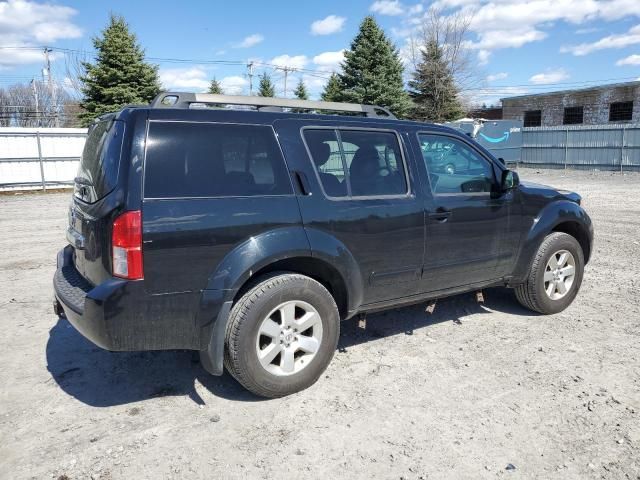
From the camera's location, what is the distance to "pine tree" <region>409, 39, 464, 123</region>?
124 feet

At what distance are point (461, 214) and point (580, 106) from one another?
1357 inches

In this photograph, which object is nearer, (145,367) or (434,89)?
(145,367)

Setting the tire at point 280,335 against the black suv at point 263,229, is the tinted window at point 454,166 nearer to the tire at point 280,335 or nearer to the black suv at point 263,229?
the black suv at point 263,229

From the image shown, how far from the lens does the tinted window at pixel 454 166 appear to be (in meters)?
4.19

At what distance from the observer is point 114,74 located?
80.7 ft

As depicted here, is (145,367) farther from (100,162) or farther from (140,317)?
(100,162)

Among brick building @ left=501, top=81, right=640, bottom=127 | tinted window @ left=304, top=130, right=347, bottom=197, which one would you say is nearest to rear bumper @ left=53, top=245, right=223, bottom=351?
tinted window @ left=304, top=130, right=347, bottom=197

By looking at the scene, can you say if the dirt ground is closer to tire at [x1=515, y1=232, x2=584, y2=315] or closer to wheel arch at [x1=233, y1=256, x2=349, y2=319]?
tire at [x1=515, y1=232, x2=584, y2=315]

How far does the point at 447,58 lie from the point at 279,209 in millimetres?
40993

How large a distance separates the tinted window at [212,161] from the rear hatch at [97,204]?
23cm

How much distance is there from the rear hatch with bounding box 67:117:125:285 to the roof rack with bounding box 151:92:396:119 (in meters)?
0.38

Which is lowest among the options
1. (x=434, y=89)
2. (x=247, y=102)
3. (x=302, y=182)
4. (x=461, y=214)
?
(x=461, y=214)

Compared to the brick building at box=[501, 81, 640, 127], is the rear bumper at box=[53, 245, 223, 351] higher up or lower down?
lower down

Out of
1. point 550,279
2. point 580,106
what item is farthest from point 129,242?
point 580,106
